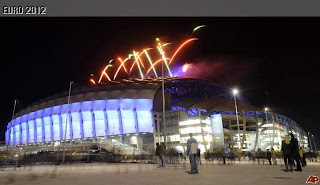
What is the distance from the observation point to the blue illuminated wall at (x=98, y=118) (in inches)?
2660

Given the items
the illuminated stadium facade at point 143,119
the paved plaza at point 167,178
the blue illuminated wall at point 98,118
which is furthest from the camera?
the blue illuminated wall at point 98,118

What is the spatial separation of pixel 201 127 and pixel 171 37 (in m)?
32.5

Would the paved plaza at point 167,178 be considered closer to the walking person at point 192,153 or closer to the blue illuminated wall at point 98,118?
the walking person at point 192,153

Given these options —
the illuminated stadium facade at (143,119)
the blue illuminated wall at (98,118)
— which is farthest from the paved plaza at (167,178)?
the blue illuminated wall at (98,118)

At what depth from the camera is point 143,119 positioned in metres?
67.6

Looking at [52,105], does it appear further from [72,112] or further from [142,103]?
[142,103]

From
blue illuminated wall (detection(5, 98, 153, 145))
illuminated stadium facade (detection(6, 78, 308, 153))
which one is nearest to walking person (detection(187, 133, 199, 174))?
illuminated stadium facade (detection(6, 78, 308, 153))

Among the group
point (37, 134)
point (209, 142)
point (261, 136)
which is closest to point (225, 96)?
point (261, 136)

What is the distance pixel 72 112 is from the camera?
72.3 metres

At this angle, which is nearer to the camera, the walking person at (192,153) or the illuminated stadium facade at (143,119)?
the walking person at (192,153)

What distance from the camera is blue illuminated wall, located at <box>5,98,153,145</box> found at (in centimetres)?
6756

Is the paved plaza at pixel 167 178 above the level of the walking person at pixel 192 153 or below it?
below

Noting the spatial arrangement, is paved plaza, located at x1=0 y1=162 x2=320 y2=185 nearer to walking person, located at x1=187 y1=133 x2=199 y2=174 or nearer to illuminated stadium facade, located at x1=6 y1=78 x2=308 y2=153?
walking person, located at x1=187 y1=133 x2=199 y2=174

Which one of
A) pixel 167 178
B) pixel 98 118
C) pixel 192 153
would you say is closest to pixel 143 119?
pixel 98 118
